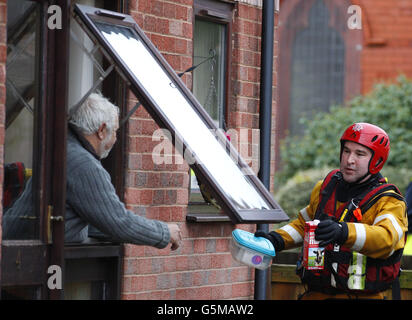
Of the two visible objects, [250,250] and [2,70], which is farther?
[250,250]

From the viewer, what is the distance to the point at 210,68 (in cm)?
772

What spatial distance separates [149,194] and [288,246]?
1058mm

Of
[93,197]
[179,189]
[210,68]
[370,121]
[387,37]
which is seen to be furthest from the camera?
[387,37]

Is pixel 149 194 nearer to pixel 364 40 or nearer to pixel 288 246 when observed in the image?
pixel 288 246

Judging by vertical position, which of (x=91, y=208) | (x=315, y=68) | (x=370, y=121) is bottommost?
(x=91, y=208)

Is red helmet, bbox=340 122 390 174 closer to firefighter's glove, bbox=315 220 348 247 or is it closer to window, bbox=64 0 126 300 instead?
firefighter's glove, bbox=315 220 348 247

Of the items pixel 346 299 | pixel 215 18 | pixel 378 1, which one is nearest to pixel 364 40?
pixel 378 1

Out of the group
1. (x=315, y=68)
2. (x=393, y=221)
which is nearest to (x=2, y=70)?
(x=393, y=221)

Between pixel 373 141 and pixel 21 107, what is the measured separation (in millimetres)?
2111

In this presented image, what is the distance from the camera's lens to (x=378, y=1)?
25.5 metres

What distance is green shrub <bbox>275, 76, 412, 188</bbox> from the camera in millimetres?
18391

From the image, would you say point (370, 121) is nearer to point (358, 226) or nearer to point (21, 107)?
point (358, 226)

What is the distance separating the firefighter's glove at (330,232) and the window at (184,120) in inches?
9.5
